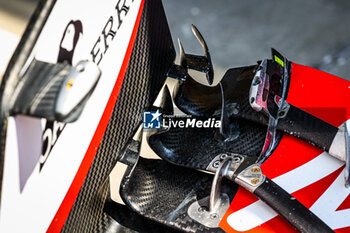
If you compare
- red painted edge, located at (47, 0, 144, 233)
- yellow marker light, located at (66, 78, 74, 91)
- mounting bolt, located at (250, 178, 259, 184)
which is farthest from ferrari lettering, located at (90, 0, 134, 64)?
mounting bolt, located at (250, 178, 259, 184)

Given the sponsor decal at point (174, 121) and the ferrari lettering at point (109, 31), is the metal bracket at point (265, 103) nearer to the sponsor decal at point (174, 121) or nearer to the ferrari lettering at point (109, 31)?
the sponsor decal at point (174, 121)

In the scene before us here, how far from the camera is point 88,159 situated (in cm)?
73

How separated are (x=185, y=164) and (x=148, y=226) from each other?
0.44 feet

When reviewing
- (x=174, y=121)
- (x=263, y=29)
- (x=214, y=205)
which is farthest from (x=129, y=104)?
(x=263, y=29)

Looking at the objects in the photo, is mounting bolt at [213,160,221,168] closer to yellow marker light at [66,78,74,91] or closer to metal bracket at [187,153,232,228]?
metal bracket at [187,153,232,228]

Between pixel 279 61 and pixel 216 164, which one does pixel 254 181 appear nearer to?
pixel 216 164

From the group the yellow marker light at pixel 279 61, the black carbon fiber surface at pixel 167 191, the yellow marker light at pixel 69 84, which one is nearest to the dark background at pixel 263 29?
the yellow marker light at pixel 279 61

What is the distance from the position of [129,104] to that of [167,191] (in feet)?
0.58

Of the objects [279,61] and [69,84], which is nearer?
[69,84]

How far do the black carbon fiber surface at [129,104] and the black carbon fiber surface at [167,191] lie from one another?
6cm

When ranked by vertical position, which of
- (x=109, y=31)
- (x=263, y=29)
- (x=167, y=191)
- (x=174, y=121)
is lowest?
(x=167, y=191)

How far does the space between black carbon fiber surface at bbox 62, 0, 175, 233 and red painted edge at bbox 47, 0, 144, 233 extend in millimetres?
13

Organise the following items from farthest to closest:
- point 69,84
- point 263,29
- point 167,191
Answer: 1. point 263,29
2. point 167,191
3. point 69,84

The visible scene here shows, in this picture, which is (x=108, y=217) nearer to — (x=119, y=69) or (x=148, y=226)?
(x=148, y=226)
